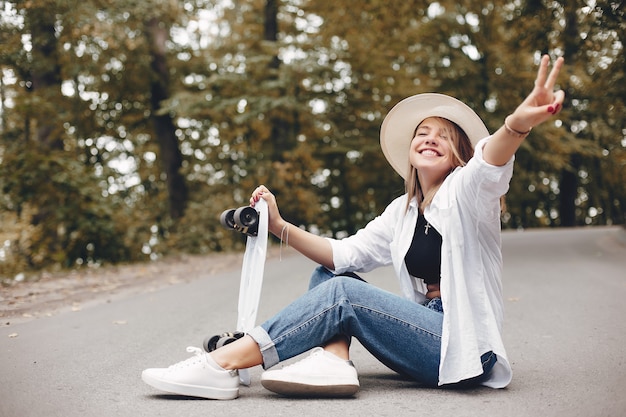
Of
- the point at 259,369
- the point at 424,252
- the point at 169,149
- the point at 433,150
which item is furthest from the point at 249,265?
the point at 169,149

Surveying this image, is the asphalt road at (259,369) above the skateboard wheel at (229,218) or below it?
below

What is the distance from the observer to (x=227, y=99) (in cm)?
1658

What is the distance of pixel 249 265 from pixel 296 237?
33 centimetres

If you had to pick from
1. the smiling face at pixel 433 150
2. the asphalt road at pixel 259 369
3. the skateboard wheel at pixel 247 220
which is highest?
the smiling face at pixel 433 150

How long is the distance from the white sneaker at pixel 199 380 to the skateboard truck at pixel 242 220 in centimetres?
70

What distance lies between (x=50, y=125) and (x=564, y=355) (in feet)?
45.7

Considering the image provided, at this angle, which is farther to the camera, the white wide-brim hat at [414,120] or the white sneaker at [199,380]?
the white wide-brim hat at [414,120]

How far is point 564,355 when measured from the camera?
4.82m

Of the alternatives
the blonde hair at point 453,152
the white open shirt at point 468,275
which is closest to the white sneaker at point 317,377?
the white open shirt at point 468,275

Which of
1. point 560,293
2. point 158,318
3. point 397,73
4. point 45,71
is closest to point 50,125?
point 45,71

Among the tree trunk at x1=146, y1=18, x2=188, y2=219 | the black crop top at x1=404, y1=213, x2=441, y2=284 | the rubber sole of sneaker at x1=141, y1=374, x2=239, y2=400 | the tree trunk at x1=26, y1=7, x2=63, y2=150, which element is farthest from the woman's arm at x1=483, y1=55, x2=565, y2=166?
the tree trunk at x1=146, y1=18, x2=188, y2=219

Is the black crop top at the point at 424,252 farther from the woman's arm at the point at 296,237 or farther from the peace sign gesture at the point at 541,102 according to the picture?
the peace sign gesture at the point at 541,102

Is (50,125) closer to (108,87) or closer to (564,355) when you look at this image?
(108,87)

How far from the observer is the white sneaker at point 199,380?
3.54 metres
